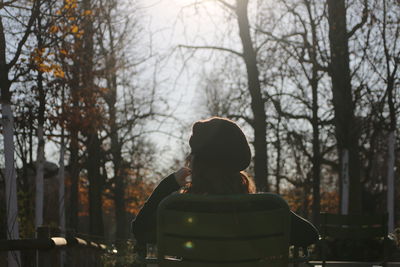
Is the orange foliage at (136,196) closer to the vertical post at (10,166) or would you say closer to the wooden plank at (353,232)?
the vertical post at (10,166)

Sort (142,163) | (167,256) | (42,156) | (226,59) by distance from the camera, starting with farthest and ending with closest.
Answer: (142,163) < (226,59) < (42,156) < (167,256)

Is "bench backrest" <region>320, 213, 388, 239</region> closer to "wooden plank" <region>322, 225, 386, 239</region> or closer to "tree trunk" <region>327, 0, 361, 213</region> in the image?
"wooden plank" <region>322, 225, 386, 239</region>

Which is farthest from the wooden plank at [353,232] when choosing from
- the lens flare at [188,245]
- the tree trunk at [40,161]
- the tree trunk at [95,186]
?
the tree trunk at [95,186]

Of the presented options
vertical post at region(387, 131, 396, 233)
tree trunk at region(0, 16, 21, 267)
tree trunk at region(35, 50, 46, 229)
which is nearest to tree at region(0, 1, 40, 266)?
tree trunk at region(0, 16, 21, 267)

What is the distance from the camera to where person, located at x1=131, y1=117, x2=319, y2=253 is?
3162mm

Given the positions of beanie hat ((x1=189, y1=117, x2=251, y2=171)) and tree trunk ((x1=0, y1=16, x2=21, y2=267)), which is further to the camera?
tree trunk ((x1=0, y1=16, x2=21, y2=267))

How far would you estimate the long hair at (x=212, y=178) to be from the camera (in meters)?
3.22

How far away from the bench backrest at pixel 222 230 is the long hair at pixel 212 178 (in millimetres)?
269

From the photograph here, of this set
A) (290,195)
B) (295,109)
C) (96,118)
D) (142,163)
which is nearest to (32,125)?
(96,118)

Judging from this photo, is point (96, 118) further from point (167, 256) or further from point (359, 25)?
point (167, 256)

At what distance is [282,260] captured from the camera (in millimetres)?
3070

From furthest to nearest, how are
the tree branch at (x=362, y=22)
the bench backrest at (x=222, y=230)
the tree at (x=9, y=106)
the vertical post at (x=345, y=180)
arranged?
the vertical post at (x=345, y=180), the tree branch at (x=362, y=22), the tree at (x=9, y=106), the bench backrest at (x=222, y=230)

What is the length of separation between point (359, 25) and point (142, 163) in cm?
1824

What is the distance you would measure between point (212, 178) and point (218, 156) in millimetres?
115
